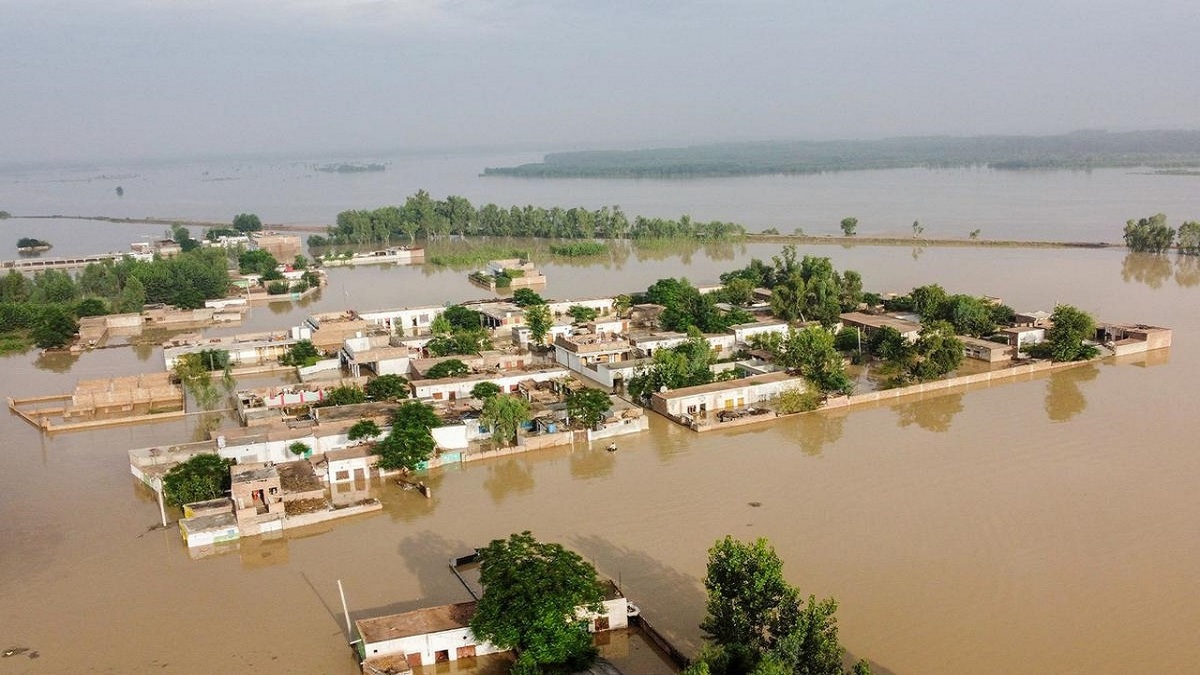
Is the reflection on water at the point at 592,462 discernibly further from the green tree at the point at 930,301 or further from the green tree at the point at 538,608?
the green tree at the point at 930,301

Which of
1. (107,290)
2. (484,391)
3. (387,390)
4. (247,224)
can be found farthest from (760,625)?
(247,224)

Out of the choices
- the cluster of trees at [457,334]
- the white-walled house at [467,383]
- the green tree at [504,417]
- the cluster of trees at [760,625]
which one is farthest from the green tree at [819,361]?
the cluster of trees at [760,625]

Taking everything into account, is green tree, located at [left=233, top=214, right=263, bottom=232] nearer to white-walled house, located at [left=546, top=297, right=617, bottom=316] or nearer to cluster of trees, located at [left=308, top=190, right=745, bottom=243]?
cluster of trees, located at [left=308, top=190, right=745, bottom=243]

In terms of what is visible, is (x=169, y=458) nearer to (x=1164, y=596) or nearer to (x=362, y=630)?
(x=362, y=630)

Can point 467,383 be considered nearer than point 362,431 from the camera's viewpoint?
No

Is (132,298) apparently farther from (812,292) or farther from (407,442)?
(812,292)

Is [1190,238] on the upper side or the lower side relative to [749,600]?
upper
